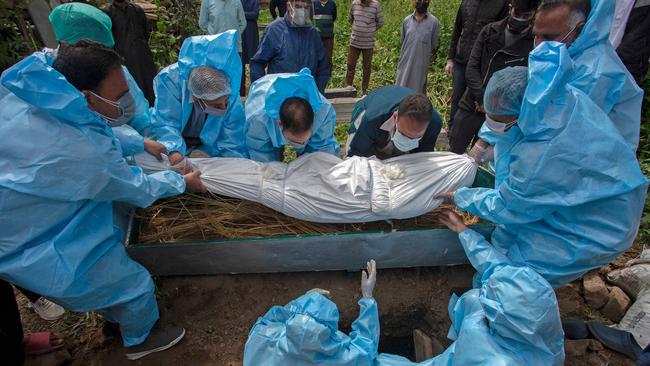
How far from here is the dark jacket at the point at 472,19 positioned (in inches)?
144

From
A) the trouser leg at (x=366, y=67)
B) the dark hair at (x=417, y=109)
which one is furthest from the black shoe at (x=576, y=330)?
the trouser leg at (x=366, y=67)

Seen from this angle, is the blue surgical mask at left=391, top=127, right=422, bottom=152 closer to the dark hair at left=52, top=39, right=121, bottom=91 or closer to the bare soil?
the bare soil

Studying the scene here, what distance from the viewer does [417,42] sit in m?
5.02

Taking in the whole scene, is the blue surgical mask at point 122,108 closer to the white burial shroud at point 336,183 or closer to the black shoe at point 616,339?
the white burial shroud at point 336,183

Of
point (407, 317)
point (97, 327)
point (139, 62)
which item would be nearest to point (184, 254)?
point (97, 327)

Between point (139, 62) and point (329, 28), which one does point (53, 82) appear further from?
point (329, 28)

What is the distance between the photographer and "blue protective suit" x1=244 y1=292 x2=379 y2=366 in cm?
163

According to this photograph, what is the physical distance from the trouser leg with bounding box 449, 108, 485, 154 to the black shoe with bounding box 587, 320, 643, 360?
1841 mm

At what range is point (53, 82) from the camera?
1684mm

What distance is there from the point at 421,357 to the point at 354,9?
4907 millimetres

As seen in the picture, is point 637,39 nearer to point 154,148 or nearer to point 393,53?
point 154,148

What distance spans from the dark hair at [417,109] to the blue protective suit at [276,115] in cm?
64

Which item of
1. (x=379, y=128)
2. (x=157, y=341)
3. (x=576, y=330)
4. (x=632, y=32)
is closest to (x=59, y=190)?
(x=157, y=341)

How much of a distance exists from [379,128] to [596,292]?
221cm
